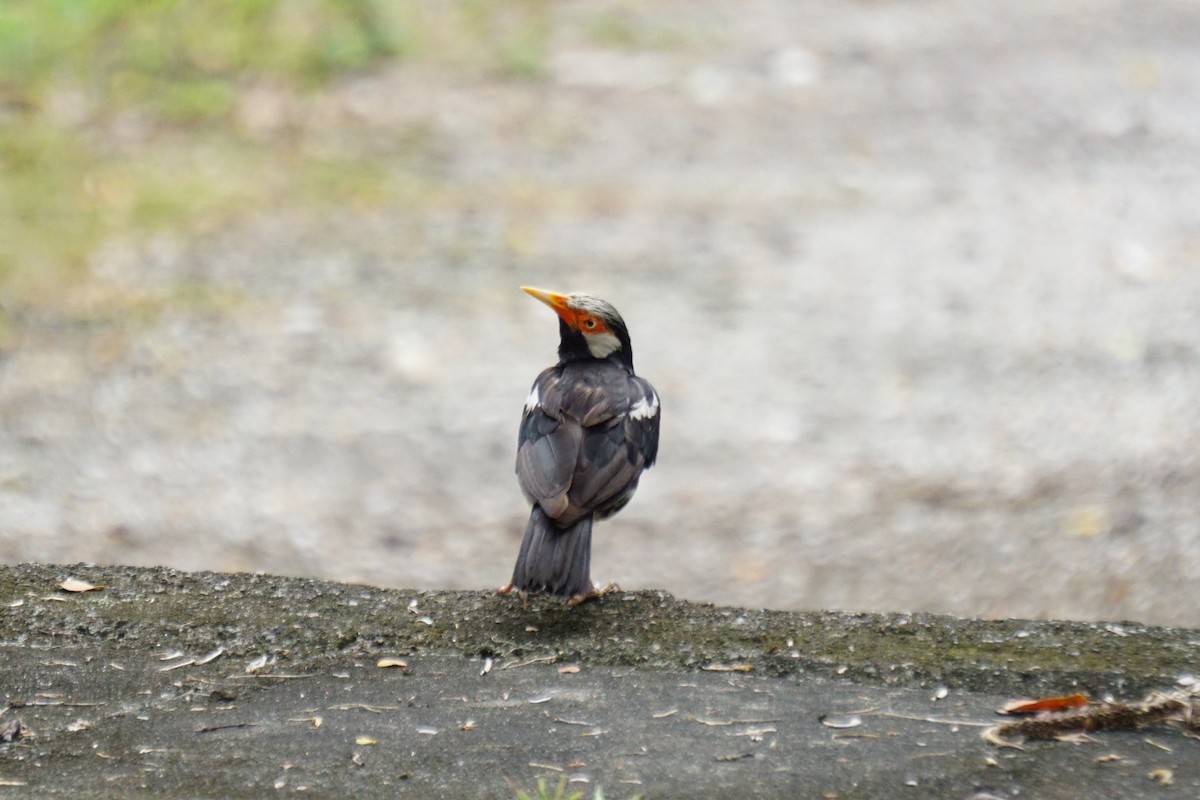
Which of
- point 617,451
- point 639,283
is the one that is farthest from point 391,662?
point 639,283

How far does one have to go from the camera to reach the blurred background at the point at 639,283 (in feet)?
22.0

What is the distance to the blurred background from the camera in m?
6.69

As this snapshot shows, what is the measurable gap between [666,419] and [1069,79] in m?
5.73

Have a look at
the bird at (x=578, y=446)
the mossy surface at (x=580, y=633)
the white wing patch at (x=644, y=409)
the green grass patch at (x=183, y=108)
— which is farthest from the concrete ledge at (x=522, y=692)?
the green grass patch at (x=183, y=108)

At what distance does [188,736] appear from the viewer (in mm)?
2855

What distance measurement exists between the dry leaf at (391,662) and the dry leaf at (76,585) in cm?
82

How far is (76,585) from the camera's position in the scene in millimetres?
3600

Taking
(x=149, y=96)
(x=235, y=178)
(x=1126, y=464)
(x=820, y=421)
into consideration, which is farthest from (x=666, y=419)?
(x=149, y=96)

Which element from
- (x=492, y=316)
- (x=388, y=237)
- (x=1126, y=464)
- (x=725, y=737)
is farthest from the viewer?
(x=388, y=237)

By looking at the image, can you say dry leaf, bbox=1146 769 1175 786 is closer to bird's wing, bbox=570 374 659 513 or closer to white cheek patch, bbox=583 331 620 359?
bird's wing, bbox=570 374 659 513

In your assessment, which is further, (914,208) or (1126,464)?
(914,208)

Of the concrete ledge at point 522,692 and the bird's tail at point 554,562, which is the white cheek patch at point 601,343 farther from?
the concrete ledge at point 522,692

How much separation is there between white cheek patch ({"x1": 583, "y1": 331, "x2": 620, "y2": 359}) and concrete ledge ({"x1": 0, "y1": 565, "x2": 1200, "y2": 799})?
135 centimetres

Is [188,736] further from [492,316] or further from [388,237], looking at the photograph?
[388,237]
